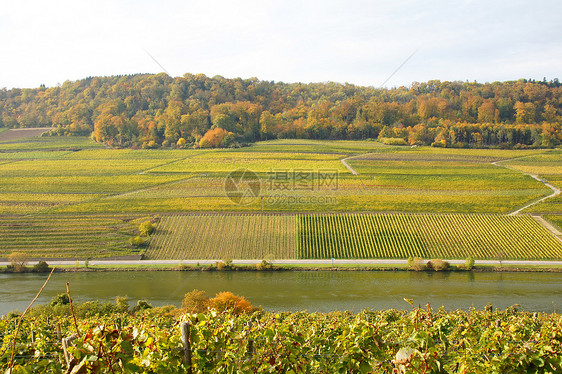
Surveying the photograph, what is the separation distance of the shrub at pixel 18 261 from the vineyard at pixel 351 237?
9.85 metres

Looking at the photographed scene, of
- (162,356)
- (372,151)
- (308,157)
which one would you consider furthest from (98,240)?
(372,151)

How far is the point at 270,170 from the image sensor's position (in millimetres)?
62906

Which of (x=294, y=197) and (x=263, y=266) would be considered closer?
(x=263, y=266)

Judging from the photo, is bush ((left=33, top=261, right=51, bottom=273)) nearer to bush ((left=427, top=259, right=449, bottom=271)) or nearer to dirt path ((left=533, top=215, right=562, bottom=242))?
bush ((left=427, top=259, right=449, bottom=271))

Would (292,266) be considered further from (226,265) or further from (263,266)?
(226,265)

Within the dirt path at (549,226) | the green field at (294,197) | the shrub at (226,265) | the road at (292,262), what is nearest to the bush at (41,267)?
the road at (292,262)

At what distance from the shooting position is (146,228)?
39.6 m

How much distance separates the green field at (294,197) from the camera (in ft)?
123

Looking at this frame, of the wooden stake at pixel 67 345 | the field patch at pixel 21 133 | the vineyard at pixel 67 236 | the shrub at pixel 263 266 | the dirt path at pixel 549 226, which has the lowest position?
the shrub at pixel 263 266

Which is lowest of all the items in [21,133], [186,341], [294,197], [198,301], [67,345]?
[198,301]

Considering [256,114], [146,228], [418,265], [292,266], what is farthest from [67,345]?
[256,114]

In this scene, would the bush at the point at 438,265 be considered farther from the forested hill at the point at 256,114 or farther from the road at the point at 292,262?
the forested hill at the point at 256,114

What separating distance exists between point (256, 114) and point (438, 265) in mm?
70587

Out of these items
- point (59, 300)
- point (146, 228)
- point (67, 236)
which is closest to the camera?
point (59, 300)
